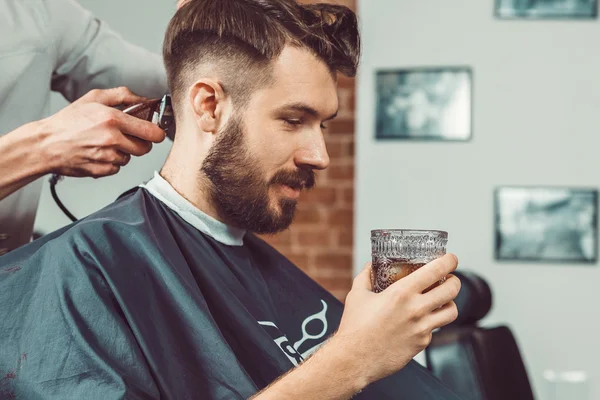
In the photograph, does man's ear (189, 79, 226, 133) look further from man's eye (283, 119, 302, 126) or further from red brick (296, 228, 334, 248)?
red brick (296, 228, 334, 248)

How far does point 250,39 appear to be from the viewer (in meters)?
1.52

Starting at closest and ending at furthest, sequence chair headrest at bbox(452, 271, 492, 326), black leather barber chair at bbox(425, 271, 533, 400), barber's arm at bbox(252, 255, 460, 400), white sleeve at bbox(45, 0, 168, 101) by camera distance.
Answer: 1. barber's arm at bbox(252, 255, 460, 400)
2. white sleeve at bbox(45, 0, 168, 101)
3. black leather barber chair at bbox(425, 271, 533, 400)
4. chair headrest at bbox(452, 271, 492, 326)

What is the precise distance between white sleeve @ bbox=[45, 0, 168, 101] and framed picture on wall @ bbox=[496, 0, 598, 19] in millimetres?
1945

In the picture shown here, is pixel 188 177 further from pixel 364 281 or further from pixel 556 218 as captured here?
pixel 556 218

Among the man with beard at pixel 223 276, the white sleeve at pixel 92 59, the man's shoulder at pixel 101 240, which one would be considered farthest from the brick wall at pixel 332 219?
the man's shoulder at pixel 101 240

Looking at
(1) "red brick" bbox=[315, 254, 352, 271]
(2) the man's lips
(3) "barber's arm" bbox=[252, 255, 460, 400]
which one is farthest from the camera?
(1) "red brick" bbox=[315, 254, 352, 271]

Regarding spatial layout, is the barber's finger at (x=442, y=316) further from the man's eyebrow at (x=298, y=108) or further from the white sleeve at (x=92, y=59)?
the white sleeve at (x=92, y=59)

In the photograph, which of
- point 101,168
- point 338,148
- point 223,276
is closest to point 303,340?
point 223,276

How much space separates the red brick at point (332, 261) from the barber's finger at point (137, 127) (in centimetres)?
199

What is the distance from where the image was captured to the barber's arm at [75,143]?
148 centimetres

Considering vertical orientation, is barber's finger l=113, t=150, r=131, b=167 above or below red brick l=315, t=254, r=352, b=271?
above

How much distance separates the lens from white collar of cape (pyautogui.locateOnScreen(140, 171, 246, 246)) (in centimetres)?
150

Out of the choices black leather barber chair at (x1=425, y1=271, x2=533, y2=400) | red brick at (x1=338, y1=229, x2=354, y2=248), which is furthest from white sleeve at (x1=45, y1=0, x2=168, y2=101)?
red brick at (x1=338, y1=229, x2=354, y2=248)

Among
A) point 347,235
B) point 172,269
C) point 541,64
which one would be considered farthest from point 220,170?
point 541,64
